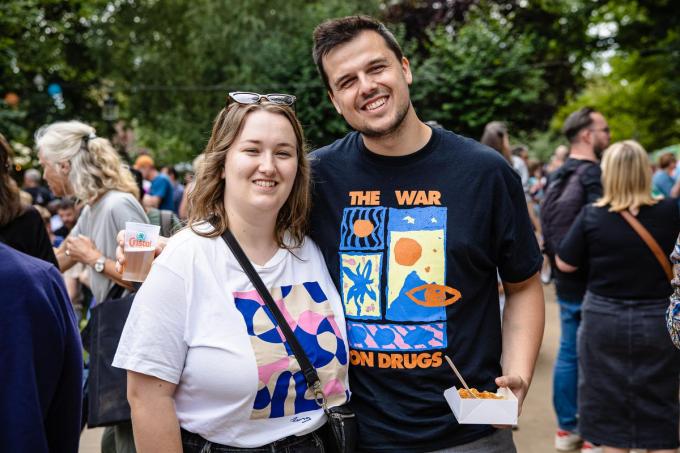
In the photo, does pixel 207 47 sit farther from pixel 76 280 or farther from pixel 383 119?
pixel 383 119

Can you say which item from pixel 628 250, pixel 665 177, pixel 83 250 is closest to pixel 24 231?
pixel 83 250

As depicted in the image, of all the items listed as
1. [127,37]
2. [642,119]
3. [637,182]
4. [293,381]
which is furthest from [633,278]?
[642,119]

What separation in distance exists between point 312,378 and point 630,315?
296 centimetres

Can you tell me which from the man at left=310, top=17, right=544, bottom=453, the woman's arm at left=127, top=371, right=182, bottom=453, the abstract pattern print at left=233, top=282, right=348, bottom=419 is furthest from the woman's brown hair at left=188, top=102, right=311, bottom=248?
the woman's arm at left=127, top=371, right=182, bottom=453

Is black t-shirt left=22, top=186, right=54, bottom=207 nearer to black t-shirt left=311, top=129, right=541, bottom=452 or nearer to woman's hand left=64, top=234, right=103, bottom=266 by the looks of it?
woman's hand left=64, top=234, right=103, bottom=266

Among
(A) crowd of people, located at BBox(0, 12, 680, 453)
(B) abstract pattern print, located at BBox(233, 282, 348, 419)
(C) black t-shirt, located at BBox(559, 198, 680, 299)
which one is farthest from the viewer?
(C) black t-shirt, located at BBox(559, 198, 680, 299)

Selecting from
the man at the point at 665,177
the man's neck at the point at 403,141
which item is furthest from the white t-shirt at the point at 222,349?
the man at the point at 665,177

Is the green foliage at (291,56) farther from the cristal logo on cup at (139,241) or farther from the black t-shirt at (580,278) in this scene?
the cristal logo on cup at (139,241)

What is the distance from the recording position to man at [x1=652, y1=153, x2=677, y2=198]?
41.5ft

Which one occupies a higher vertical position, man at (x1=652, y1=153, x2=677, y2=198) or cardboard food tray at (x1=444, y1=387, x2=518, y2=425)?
cardboard food tray at (x1=444, y1=387, x2=518, y2=425)

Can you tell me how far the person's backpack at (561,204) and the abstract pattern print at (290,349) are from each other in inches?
129

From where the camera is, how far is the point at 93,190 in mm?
3928

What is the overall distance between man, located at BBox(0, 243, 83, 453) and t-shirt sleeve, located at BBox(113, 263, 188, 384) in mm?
195

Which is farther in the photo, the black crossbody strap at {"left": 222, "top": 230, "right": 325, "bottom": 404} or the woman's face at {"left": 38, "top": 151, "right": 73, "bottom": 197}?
the woman's face at {"left": 38, "top": 151, "right": 73, "bottom": 197}
